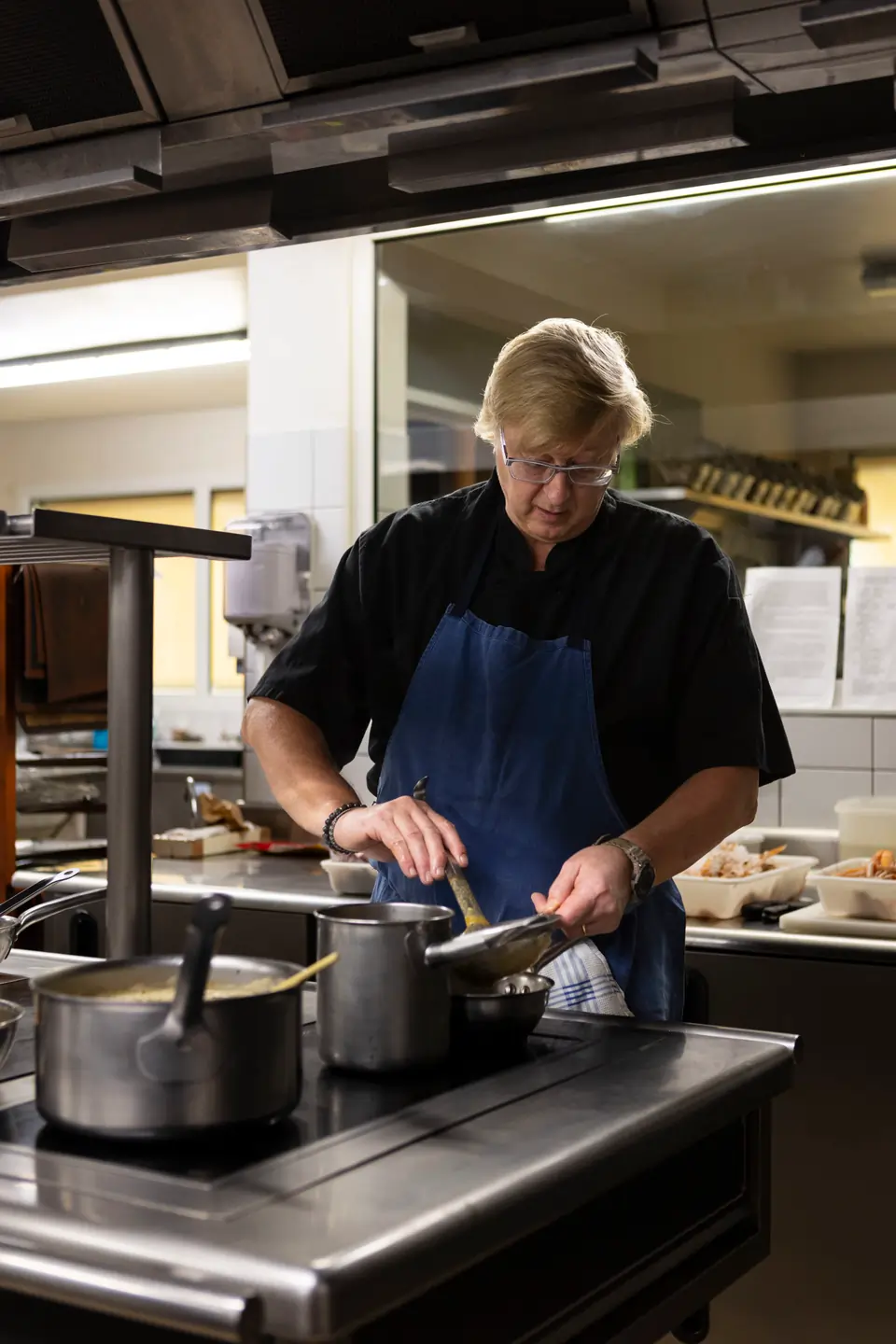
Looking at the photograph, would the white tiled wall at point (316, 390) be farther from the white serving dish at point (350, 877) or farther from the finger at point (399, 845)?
the finger at point (399, 845)

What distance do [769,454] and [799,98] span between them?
210cm

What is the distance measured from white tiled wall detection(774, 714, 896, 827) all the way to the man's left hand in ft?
6.03

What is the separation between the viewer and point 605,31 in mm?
1285

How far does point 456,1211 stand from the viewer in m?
0.92

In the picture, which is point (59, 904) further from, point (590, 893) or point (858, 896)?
point (858, 896)

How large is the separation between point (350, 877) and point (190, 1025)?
2322 millimetres

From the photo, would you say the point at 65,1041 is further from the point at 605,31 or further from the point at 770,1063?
the point at 605,31

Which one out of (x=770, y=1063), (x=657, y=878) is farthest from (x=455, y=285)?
(x=770, y=1063)

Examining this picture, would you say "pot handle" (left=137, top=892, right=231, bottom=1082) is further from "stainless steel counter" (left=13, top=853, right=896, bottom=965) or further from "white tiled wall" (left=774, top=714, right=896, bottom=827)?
"white tiled wall" (left=774, top=714, right=896, bottom=827)

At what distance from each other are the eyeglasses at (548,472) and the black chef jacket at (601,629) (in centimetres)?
12

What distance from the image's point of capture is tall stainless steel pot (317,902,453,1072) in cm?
123

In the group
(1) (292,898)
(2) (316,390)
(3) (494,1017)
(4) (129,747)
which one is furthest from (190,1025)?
(2) (316,390)

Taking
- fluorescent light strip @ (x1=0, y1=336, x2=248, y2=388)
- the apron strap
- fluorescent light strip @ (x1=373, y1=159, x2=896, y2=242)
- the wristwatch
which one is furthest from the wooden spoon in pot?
fluorescent light strip @ (x1=0, y1=336, x2=248, y2=388)

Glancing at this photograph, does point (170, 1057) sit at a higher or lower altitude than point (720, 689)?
lower
